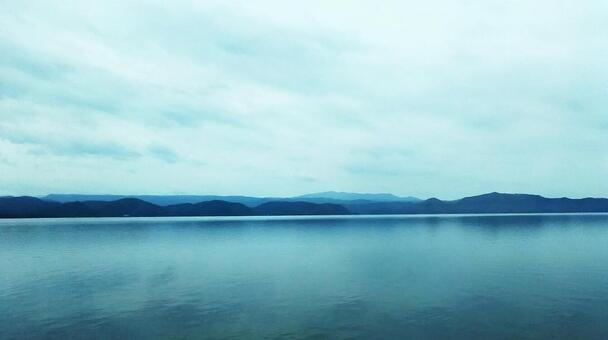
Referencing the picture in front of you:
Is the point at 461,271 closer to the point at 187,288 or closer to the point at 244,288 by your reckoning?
the point at 244,288

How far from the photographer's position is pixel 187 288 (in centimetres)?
4266

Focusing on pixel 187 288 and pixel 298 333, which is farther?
pixel 187 288

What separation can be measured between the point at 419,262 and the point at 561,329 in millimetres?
35486

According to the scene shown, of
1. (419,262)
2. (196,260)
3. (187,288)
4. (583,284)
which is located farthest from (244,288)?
(583,284)

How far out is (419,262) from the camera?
61.4 m

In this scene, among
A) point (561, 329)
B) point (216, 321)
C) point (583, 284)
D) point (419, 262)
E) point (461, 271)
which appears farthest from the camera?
point (419, 262)

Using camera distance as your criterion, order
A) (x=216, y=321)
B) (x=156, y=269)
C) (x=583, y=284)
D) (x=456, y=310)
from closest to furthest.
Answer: (x=216, y=321) → (x=456, y=310) → (x=583, y=284) → (x=156, y=269)

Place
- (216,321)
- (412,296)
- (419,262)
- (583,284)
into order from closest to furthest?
(216,321) → (412,296) → (583,284) → (419,262)

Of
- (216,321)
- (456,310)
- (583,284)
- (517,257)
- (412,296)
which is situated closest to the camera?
(216,321)

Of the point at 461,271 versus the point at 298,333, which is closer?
the point at 298,333

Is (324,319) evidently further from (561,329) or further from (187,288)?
(187,288)

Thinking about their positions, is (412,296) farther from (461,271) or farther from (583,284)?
(583,284)

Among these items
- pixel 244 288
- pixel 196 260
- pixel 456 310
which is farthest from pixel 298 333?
pixel 196 260

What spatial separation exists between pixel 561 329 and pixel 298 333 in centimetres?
1946
